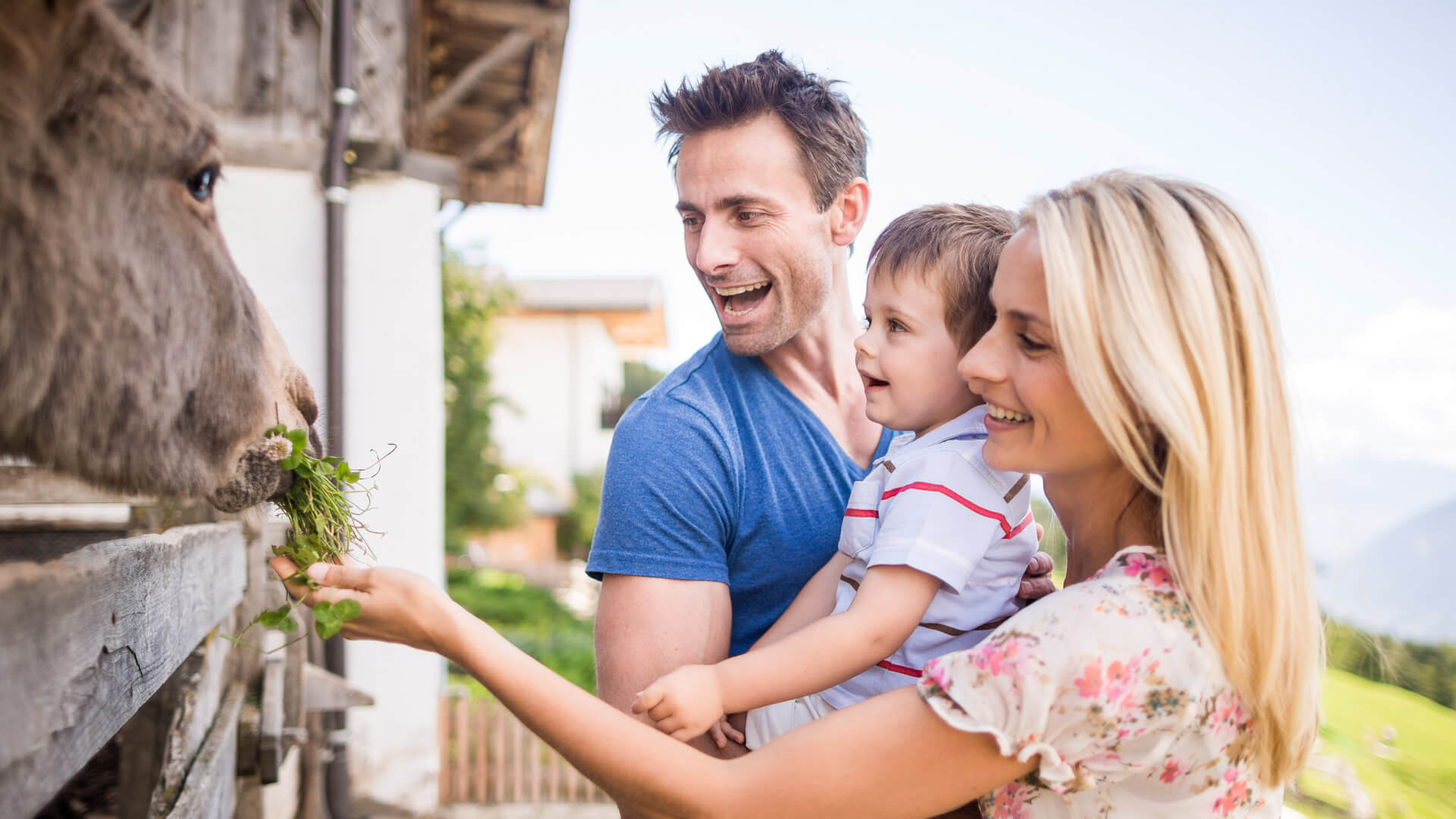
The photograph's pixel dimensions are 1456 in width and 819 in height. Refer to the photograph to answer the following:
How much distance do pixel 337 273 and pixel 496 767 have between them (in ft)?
14.5

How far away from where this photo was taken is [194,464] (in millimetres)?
1436

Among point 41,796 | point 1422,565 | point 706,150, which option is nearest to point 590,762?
point 41,796

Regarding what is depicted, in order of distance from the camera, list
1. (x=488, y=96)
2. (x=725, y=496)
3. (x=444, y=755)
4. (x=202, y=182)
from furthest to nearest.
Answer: (x=488, y=96) → (x=444, y=755) → (x=725, y=496) → (x=202, y=182)

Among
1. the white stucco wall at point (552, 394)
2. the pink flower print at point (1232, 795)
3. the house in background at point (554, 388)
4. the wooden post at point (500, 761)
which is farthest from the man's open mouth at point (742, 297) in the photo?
the white stucco wall at point (552, 394)

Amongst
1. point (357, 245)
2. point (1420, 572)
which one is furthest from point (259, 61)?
point (1420, 572)

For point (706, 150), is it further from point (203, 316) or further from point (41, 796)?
point (41, 796)

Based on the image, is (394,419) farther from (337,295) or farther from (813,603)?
(813,603)

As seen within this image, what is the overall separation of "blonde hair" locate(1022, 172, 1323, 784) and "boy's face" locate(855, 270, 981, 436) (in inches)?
19.7

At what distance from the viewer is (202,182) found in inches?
57.7

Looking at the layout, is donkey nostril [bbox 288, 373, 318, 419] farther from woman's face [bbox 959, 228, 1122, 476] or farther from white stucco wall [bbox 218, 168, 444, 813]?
white stucco wall [bbox 218, 168, 444, 813]

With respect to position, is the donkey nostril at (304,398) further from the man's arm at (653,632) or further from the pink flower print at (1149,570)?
the pink flower print at (1149,570)

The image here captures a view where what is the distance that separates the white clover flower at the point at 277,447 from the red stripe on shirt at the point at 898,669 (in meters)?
1.16

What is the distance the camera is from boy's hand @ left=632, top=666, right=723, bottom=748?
1475 mm

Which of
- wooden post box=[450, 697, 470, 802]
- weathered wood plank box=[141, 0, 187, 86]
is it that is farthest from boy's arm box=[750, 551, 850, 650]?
wooden post box=[450, 697, 470, 802]
